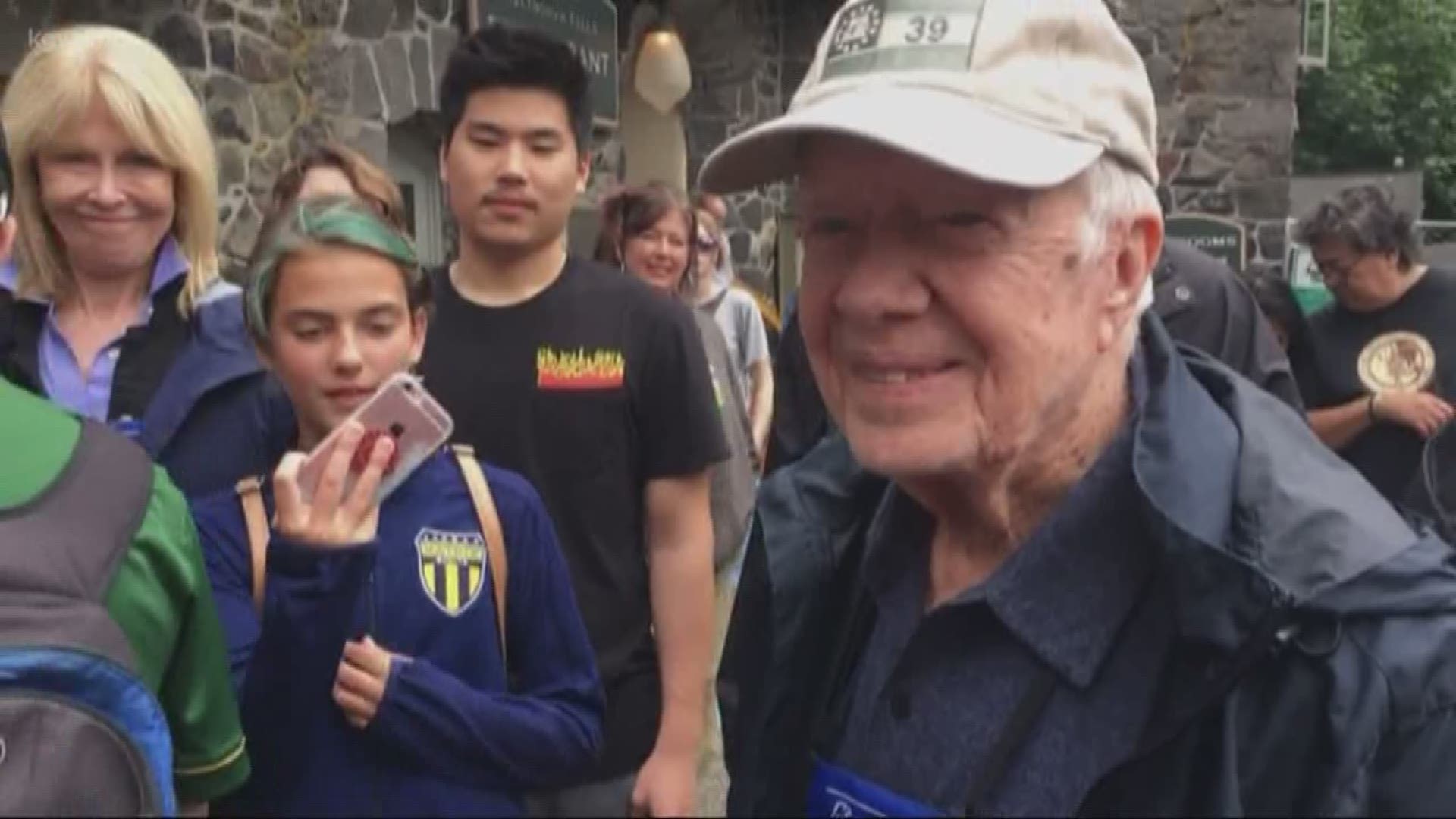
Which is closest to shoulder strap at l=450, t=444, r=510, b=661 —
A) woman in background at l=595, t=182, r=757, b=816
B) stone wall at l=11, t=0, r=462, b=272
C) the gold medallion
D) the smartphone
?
the smartphone

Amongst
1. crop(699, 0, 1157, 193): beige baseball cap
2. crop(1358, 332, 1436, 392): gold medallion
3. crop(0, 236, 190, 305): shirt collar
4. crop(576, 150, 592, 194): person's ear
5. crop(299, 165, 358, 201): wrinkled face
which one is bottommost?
crop(1358, 332, 1436, 392): gold medallion

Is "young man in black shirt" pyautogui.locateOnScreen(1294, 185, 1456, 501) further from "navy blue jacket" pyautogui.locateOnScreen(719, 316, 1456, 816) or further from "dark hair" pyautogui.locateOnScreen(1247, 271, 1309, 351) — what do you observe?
"navy blue jacket" pyautogui.locateOnScreen(719, 316, 1456, 816)

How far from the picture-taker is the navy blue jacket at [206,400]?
2.18m

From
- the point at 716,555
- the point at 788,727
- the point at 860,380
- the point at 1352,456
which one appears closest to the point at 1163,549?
the point at 860,380

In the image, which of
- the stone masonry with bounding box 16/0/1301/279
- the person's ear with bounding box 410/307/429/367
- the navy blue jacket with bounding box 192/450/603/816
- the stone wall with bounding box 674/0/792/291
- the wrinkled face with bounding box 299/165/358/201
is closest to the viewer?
the navy blue jacket with bounding box 192/450/603/816

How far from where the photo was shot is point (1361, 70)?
1410 inches

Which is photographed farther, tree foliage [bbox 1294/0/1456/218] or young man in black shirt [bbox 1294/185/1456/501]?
tree foliage [bbox 1294/0/1456/218]

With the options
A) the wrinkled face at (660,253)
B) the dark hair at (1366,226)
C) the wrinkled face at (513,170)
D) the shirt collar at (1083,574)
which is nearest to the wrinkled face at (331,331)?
the wrinkled face at (513,170)

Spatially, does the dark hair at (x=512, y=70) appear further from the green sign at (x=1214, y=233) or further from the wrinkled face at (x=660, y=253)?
the green sign at (x=1214, y=233)

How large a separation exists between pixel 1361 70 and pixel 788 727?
3792 centimetres

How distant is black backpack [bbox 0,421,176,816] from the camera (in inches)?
49.3

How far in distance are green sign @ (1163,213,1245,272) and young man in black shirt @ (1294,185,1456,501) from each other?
747 centimetres

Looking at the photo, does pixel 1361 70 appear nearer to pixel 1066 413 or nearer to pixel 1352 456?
pixel 1352 456

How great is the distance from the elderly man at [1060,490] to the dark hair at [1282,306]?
3.71 metres
